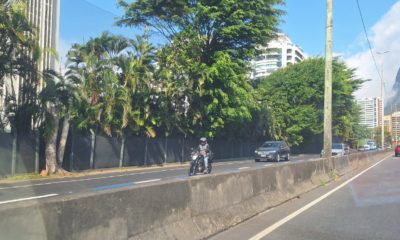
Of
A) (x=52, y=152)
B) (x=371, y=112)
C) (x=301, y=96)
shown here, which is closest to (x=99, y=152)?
(x=52, y=152)

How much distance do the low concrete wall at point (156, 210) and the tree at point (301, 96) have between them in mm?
44813

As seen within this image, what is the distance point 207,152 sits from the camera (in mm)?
20141

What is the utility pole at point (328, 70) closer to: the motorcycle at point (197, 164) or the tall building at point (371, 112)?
the motorcycle at point (197, 164)

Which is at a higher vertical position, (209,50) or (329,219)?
(209,50)

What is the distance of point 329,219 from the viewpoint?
31.8ft

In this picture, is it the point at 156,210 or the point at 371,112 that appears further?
the point at 371,112

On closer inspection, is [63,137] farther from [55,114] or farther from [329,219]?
[329,219]

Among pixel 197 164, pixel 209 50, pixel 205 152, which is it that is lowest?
pixel 197 164

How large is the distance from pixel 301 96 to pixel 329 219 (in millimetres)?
51226

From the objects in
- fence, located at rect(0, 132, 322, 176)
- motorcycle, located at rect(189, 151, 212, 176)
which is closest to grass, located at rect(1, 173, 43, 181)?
fence, located at rect(0, 132, 322, 176)

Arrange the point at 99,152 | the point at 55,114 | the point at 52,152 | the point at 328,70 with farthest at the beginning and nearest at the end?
the point at 99,152, the point at 55,114, the point at 52,152, the point at 328,70

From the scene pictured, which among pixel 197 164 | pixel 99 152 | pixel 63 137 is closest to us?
pixel 197 164

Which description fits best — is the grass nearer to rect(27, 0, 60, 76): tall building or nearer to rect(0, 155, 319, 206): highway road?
rect(0, 155, 319, 206): highway road

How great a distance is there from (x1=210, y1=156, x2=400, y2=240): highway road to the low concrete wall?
32 centimetres
